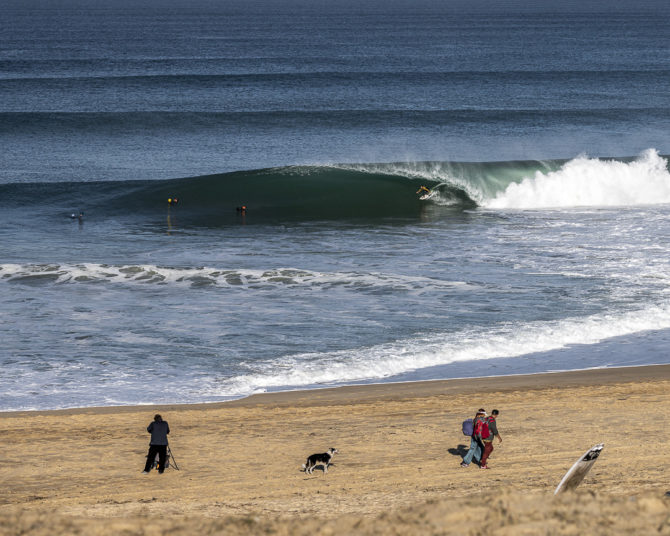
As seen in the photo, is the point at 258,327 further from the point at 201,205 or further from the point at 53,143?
the point at 53,143

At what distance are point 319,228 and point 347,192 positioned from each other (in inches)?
285

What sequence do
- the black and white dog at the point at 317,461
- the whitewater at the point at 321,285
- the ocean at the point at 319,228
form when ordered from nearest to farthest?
the black and white dog at the point at 317,461, the whitewater at the point at 321,285, the ocean at the point at 319,228

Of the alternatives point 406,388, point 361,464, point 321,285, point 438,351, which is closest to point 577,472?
point 361,464

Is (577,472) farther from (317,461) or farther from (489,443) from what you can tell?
(317,461)

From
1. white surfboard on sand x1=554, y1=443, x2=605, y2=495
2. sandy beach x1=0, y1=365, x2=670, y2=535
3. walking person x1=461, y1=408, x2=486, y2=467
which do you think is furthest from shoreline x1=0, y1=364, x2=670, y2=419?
white surfboard on sand x1=554, y1=443, x2=605, y2=495

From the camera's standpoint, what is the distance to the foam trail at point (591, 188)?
1698 inches

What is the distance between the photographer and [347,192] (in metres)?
44.2

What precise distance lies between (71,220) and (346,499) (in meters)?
28.2

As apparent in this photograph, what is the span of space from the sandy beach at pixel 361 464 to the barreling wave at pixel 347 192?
72.3 feet

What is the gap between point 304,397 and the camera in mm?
18484

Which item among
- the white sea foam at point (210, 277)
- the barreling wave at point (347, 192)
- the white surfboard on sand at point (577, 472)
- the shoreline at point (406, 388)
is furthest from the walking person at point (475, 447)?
the barreling wave at point (347, 192)

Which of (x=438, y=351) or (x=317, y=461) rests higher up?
(x=438, y=351)

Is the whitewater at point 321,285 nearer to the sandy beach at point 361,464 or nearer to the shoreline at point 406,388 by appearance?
the shoreline at point 406,388

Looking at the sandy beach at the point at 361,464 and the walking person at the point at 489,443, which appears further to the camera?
the walking person at the point at 489,443
